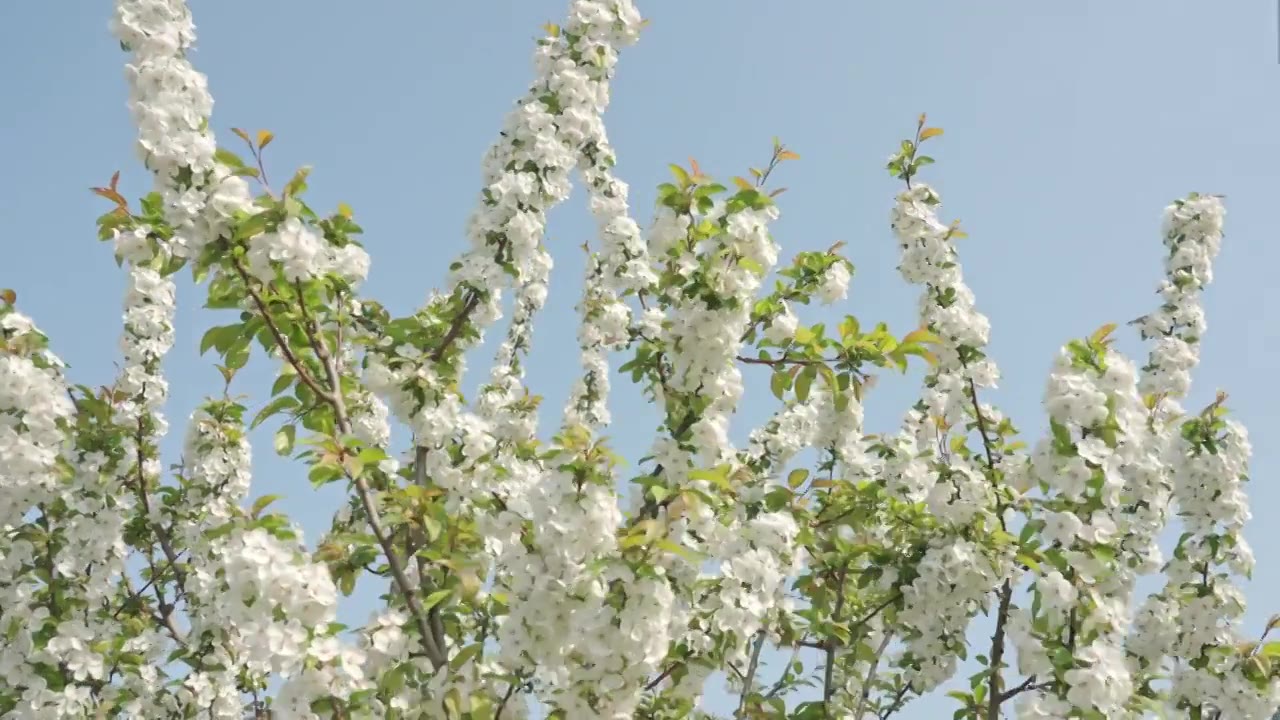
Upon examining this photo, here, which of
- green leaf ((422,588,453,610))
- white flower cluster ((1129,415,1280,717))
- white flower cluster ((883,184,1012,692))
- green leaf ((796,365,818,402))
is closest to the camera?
green leaf ((422,588,453,610))

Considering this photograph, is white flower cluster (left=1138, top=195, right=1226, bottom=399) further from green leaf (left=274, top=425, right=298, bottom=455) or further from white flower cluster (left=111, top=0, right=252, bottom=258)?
white flower cluster (left=111, top=0, right=252, bottom=258)

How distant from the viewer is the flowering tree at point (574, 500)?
398 centimetres

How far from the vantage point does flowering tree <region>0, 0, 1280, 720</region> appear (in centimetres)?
398

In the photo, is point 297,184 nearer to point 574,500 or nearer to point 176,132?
point 176,132

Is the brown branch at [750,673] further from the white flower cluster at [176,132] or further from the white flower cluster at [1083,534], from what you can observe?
the white flower cluster at [176,132]

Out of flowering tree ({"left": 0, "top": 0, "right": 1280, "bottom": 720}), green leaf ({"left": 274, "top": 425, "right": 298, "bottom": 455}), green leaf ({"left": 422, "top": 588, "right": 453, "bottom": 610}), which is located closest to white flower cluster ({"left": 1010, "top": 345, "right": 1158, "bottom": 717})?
flowering tree ({"left": 0, "top": 0, "right": 1280, "bottom": 720})

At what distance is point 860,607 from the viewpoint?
6.52 metres

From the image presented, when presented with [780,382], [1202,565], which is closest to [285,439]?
[780,382]

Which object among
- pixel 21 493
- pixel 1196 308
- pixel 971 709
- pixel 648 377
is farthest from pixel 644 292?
pixel 1196 308

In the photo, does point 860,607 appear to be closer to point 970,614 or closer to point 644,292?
point 970,614

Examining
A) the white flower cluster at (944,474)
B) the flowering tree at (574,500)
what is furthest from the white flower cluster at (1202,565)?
the white flower cluster at (944,474)

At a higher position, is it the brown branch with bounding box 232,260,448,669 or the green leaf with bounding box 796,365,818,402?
the green leaf with bounding box 796,365,818,402

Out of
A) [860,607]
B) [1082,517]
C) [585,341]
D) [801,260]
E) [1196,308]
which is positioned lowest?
[1082,517]

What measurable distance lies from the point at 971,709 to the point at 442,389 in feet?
10.8
